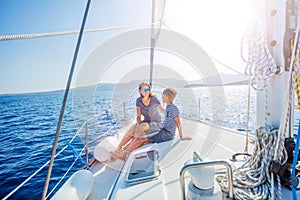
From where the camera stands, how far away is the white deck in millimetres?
763

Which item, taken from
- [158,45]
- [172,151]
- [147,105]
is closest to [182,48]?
[158,45]

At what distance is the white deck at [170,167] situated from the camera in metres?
0.76

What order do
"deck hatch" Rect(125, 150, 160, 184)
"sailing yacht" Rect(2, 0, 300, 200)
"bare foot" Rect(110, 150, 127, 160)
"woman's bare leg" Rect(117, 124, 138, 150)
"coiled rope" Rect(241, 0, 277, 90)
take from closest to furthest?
"sailing yacht" Rect(2, 0, 300, 200), "coiled rope" Rect(241, 0, 277, 90), "deck hatch" Rect(125, 150, 160, 184), "bare foot" Rect(110, 150, 127, 160), "woman's bare leg" Rect(117, 124, 138, 150)

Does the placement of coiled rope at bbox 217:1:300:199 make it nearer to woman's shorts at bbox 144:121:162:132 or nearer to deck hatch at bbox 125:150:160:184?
deck hatch at bbox 125:150:160:184

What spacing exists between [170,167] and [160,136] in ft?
1.41

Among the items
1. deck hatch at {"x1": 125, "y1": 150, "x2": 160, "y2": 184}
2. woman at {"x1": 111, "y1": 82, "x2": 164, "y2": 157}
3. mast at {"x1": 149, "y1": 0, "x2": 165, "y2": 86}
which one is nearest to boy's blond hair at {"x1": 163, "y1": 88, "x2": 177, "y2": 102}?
woman at {"x1": 111, "y1": 82, "x2": 164, "y2": 157}

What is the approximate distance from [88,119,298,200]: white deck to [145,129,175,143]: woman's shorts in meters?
0.06

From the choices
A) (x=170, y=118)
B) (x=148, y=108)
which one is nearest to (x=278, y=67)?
(x=170, y=118)

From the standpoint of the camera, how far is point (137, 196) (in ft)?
2.41

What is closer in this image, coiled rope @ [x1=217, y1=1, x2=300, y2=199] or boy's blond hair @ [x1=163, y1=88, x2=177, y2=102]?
coiled rope @ [x1=217, y1=1, x2=300, y2=199]

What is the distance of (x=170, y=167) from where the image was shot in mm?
1046

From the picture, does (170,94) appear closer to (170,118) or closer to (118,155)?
(170,118)

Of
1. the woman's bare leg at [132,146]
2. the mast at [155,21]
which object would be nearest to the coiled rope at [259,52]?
the woman's bare leg at [132,146]

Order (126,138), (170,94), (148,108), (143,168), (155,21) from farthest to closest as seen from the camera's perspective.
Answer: (155,21) → (148,108) → (170,94) → (126,138) → (143,168)
